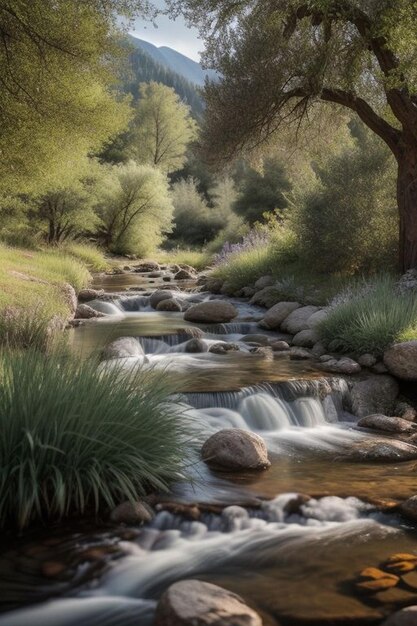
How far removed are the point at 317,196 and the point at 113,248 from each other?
21.2 meters

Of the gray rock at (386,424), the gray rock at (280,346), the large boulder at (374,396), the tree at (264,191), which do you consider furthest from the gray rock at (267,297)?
the tree at (264,191)

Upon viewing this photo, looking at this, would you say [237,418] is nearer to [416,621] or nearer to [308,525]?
[308,525]

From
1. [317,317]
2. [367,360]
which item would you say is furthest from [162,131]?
[367,360]

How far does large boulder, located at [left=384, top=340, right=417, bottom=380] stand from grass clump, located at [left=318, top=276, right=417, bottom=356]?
542mm

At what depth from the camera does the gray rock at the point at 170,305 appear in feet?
53.5

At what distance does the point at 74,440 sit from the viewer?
4.26m

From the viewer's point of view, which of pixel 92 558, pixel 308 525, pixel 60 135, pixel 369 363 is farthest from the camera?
pixel 60 135

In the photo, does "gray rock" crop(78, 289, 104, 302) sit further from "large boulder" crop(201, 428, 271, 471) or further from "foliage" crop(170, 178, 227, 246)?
"foliage" crop(170, 178, 227, 246)

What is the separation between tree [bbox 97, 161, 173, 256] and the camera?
113 ft

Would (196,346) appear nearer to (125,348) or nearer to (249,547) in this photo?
(125,348)

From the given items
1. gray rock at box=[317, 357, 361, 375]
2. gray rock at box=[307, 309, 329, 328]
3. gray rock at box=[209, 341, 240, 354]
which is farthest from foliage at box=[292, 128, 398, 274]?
gray rock at box=[317, 357, 361, 375]

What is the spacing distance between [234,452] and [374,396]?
3.60 metres

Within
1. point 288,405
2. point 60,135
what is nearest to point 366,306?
point 288,405

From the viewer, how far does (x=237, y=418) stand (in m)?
7.32
